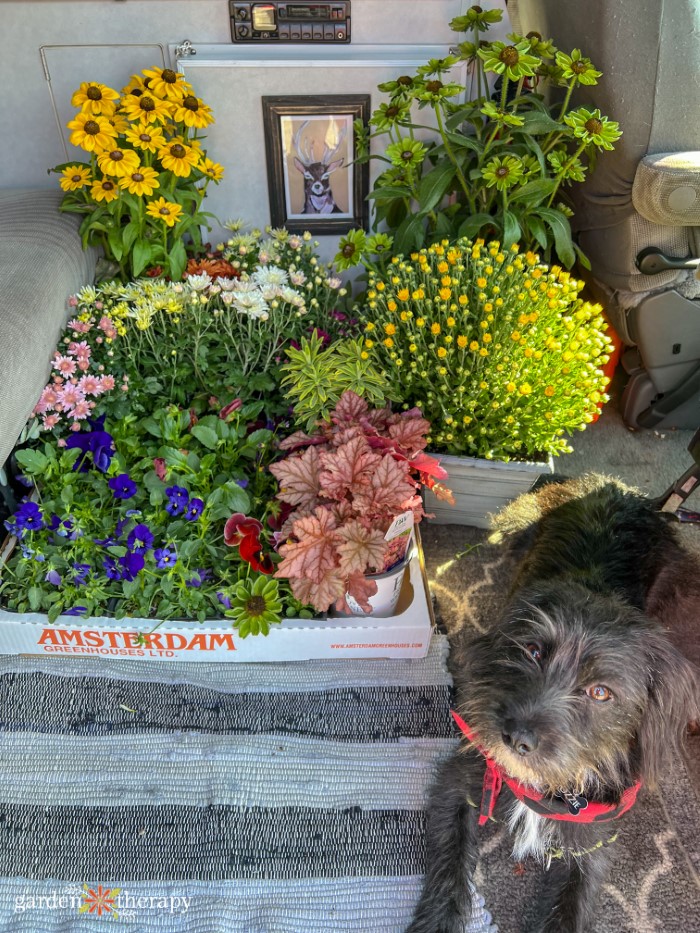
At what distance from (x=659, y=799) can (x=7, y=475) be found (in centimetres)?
175

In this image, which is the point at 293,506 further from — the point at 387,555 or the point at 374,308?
the point at 374,308

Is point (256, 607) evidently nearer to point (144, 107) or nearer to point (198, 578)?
point (198, 578)

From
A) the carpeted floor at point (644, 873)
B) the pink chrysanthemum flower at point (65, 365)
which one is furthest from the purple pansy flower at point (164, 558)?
the carpeted floor at point (644, 873)

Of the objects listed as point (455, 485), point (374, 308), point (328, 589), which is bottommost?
point (455, 485)

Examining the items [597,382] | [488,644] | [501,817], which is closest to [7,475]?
[488,644]

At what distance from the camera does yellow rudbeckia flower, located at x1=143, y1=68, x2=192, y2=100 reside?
5.38 feet

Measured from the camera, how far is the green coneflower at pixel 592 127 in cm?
154

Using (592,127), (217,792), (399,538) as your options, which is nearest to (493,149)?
(592,127)

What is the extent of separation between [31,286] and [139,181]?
1.27 ft

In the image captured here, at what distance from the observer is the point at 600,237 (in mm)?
2002

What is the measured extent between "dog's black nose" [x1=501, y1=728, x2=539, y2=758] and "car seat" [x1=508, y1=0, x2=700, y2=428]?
4.70 feet

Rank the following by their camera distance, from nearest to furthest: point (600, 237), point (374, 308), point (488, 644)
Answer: point (488, 644) → point (374, 308) → point (600, 237)

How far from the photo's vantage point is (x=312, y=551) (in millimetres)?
1260

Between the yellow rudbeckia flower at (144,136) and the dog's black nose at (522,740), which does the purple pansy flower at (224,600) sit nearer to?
the dog's black nose at (522,740)
